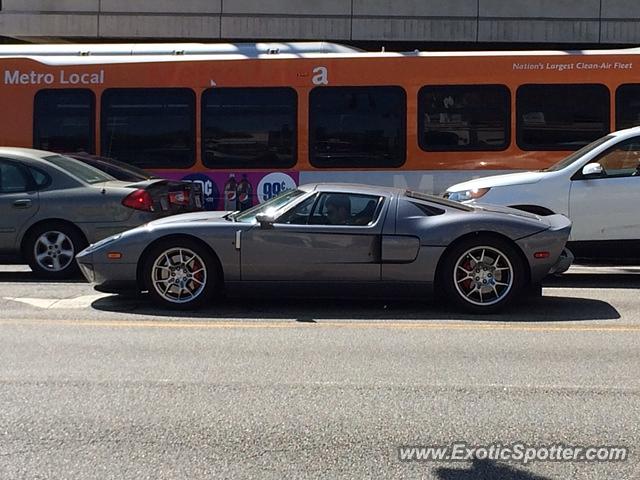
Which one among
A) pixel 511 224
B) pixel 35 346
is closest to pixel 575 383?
pixel 511 224

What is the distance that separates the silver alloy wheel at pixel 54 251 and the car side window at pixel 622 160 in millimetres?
6353

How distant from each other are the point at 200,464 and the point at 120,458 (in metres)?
0.41

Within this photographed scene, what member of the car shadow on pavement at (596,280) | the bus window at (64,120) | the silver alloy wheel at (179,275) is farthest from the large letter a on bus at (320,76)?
the silver alloy wheel at (179,275)

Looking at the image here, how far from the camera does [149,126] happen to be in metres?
11.8

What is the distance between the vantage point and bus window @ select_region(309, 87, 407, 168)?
445 inches

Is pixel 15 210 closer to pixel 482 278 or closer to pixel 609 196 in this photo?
pixel 482 278

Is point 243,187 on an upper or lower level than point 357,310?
upper

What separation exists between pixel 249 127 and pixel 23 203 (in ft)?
12.3

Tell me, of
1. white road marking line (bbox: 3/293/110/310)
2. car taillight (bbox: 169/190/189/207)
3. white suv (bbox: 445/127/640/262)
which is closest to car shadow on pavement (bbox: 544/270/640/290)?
white suv (bbox: 445/127/640/262)

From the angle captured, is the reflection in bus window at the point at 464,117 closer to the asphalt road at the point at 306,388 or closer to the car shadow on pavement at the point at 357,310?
the car shadow on pavement at the point at 357,310

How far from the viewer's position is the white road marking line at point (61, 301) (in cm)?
750

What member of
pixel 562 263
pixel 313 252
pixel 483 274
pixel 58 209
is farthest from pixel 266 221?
pixel 58 209

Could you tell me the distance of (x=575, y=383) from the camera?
498 centimetres

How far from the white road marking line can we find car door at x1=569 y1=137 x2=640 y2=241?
5503 millimetres
